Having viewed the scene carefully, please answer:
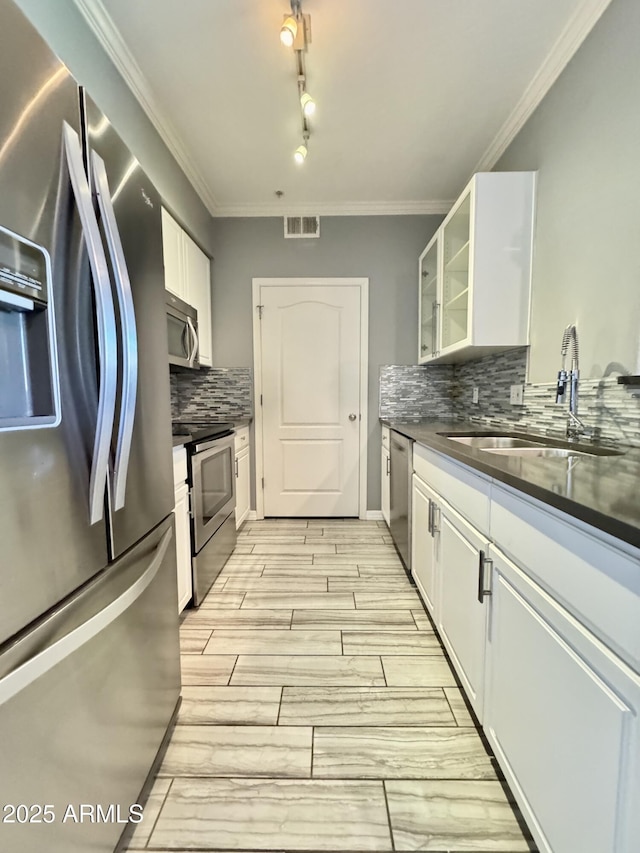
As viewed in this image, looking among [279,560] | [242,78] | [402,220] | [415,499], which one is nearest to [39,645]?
→ [415,499]

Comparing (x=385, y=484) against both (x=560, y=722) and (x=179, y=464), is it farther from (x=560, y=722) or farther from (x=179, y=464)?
(x=560, y=722)

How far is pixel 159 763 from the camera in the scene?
1.16 meters

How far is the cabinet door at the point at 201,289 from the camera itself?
8.91ft

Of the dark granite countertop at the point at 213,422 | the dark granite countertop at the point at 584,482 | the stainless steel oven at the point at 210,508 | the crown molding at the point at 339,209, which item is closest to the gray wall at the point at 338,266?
the crown molding at the point at 339,209

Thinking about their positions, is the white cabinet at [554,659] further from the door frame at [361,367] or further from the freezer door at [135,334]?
the door frame at [361,367]

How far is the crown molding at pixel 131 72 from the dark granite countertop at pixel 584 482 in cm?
221

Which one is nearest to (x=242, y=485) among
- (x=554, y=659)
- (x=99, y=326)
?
(x=99, y=326)

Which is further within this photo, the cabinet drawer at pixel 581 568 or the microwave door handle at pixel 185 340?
the microwave door handle at pixel 185 340

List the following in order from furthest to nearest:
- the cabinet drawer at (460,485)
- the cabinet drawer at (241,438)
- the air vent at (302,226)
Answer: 1. the air vent at (302,226)
2. the cabinet drawer at (241,438)
3. the cabinet drawer at (460,485)

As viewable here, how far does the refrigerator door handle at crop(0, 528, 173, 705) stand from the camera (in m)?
0.61

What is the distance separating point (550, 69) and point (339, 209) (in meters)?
1.67

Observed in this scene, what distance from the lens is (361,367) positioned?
3.34m

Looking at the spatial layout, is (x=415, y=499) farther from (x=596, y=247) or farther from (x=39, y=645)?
(x=39, y=645)

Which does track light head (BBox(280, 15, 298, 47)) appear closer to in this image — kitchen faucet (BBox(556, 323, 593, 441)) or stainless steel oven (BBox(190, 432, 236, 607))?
kitchen faucet (BBox(556, 323, 593, 441))
